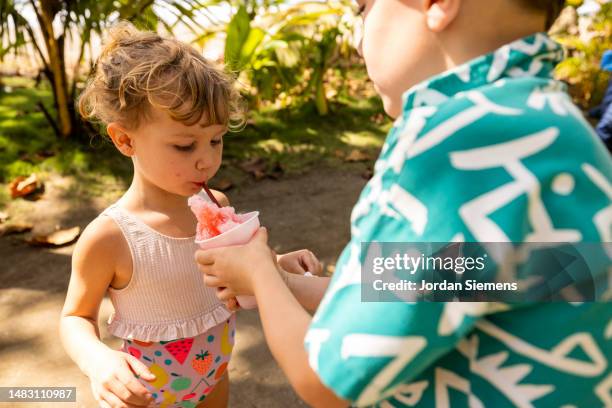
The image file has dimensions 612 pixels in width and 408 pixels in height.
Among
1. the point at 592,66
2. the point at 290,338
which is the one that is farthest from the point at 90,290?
the point at 592,66

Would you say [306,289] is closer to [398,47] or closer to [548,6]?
[398,47]

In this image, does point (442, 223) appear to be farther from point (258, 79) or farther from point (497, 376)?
point (258, 79)

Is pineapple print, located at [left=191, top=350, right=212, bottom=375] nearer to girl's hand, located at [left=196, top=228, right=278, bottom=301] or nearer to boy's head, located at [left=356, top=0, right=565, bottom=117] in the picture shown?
girl's hand, located at [left=196, top=228, right=278, bottom=301]

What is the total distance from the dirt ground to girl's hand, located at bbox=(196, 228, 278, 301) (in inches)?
58.8

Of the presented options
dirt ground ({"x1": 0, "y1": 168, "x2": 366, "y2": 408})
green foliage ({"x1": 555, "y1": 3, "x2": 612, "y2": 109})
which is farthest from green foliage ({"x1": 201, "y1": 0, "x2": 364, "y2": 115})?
green foliage ({"x1": 555, "y1": 3, "x2": 612, "y2": 109})

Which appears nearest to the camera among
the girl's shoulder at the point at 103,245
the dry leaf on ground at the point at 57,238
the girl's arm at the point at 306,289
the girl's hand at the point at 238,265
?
the girl's hand at the point at 238,265

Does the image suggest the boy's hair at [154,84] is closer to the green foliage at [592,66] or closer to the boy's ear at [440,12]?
the boy's ear at [440,12]

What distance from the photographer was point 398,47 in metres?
0.91

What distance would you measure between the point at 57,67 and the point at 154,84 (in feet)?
11.4

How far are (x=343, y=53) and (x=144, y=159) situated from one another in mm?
6180

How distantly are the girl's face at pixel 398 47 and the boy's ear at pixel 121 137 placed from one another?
104 cm

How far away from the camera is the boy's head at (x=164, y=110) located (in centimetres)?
171

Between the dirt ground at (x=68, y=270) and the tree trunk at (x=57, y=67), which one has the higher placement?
the tree trunk at (x=57, y=67)

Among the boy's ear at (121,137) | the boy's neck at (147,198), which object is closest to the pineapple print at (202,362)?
the boy's neck at (147,198)
